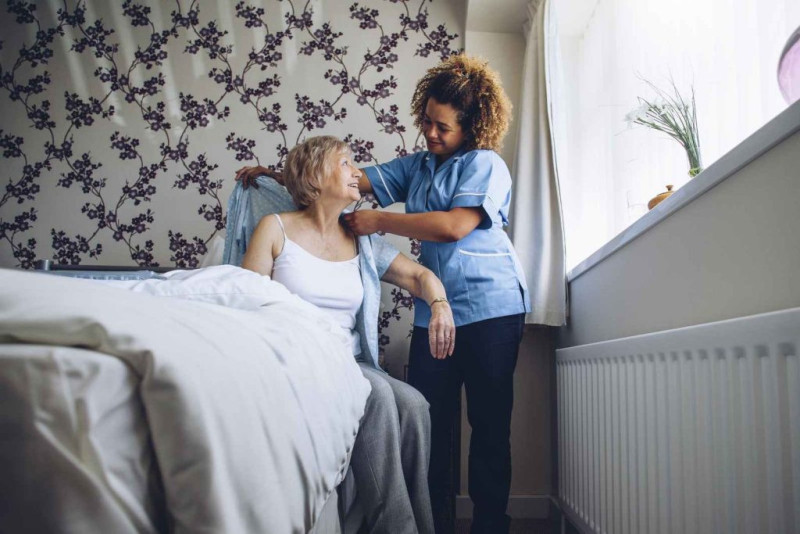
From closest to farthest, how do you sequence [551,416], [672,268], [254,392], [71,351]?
[71,351] → [254,392] → [672,268] → [551,416]

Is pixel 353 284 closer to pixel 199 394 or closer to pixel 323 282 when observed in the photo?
pixel 323 282

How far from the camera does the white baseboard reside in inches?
86.1

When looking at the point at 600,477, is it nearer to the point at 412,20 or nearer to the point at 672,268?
the point at 672,268

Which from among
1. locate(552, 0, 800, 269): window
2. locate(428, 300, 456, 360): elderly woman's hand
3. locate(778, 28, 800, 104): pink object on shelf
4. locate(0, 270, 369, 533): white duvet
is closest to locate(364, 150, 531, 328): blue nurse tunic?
locate(428, 300, 456, 360): elderly woman's hand

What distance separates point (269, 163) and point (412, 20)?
0.84 m

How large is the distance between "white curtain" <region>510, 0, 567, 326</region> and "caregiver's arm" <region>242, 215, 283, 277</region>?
86 centimetres

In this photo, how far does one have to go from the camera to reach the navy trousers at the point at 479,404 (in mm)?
1666

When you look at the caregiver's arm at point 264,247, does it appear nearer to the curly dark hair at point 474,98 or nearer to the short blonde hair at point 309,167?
the short blonde hair at point 309,167

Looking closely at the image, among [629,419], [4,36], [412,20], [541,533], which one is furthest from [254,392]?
[4,36]

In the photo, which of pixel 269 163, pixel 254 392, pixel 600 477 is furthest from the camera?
pixel 269 163

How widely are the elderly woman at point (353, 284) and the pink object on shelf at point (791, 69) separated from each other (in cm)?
91

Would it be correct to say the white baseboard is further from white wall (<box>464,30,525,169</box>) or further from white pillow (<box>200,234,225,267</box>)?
white wall (<box>464,30,525,169</box>)

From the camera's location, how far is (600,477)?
150cm

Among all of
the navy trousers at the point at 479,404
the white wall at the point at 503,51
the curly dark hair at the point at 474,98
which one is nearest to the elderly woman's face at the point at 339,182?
the curly dark hair at the point at 474,98
